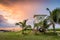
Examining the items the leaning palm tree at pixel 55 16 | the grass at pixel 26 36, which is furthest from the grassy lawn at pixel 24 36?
the leaning palm tree at pixel 55 16

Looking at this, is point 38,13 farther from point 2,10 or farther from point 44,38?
point 2,10

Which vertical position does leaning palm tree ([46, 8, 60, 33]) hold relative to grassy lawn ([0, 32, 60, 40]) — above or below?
above

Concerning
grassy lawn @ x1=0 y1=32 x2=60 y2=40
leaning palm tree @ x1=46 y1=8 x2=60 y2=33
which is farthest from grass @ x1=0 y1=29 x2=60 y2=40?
leaning palm tree @ x1=46 y1=8 x2=60 y2=33

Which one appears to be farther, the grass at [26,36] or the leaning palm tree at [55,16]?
the leaning palm tree at [55,16]

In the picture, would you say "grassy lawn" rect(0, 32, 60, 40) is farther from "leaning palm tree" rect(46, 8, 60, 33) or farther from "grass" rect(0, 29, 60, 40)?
"leaning palm tree" rect(46, 8, 60, 33)

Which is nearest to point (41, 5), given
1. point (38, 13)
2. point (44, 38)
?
point (38, 13)

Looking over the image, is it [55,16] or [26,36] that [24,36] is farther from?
[55,16]

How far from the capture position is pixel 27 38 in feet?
13.4

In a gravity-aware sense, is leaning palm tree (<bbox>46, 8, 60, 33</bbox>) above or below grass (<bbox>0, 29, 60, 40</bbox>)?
above

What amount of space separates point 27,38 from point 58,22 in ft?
2.91

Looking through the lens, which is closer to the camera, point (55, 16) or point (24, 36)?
point (24, 36)

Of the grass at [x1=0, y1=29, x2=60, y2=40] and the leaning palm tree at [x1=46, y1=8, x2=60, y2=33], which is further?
the leaning palm tree at [x1=46, y1=8, x2=60, y2=33]

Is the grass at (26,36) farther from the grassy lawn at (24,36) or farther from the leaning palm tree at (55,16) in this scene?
the leaning palm tree at (55,16)

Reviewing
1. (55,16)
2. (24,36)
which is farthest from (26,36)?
(55,16)
